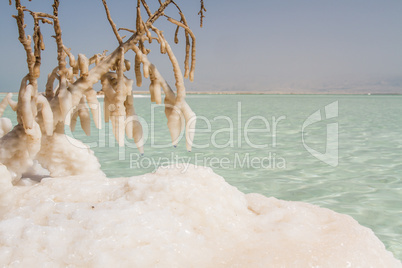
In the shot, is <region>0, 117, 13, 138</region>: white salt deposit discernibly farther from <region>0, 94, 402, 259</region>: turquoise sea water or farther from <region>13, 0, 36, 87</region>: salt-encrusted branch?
<region>0, 94, 402, 259</region>: turquoise sea water

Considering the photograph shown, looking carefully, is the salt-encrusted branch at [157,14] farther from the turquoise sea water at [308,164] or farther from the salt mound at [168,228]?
the turquoise sea water at [308,164]

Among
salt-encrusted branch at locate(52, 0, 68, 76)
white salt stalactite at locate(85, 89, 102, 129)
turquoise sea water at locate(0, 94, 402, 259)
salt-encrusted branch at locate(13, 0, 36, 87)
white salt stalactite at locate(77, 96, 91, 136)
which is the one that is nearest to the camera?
salt-encrusted branch at locate(13, 0, 36, 87)

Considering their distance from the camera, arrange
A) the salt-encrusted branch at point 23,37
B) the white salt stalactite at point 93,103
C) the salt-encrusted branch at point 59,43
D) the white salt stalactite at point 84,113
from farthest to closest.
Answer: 1. the white salt stalactite at point 84,113
2. the white salt stalactite at point 93,103
3. the salt-encrusted branch at point 59,43
4. the salt-encrusted branch at point 23,37

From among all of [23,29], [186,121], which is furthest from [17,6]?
[186,121]

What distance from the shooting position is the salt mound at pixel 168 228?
141 cm

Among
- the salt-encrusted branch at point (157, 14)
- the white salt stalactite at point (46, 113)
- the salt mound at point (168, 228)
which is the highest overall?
the salt-encrusted branch at point (157, 14)

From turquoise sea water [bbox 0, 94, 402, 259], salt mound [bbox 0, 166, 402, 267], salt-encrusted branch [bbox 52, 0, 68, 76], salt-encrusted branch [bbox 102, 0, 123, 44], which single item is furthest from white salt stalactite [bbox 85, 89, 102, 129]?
turquoise sea water [bbox 0, 94, 402, 259]

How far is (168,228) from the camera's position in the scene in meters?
1.54

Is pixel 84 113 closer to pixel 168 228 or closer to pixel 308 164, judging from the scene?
pixel 168 228

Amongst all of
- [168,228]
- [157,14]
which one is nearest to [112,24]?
[157,14]

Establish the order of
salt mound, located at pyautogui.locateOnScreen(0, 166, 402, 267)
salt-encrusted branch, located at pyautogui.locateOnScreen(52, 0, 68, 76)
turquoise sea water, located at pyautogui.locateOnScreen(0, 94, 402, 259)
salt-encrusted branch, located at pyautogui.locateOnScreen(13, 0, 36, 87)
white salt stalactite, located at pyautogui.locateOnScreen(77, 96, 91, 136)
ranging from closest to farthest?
salt mound, located at pyautogui.locateOnScreen(0, 166, 402, 267)
salt-encrusted branch, located at pyautogui.locateOnScreen(13, 0, 36, 87)
salt-encrusted branch, located at pyautogui.locateOnScreen(52, 0, 68, 76)
white salt stalactite, located at pyautogui.locateOnScreen(77, 96, 91, 136)
turquoise sea water, located at pyautogui.locateOnScreen(0, 94, 402, 259)

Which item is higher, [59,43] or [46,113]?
[59,43]

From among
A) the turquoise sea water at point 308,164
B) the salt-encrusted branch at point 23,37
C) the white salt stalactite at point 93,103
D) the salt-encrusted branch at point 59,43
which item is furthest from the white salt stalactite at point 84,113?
the turquoise sea water at point 308,164

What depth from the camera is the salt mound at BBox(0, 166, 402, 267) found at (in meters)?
1.41
